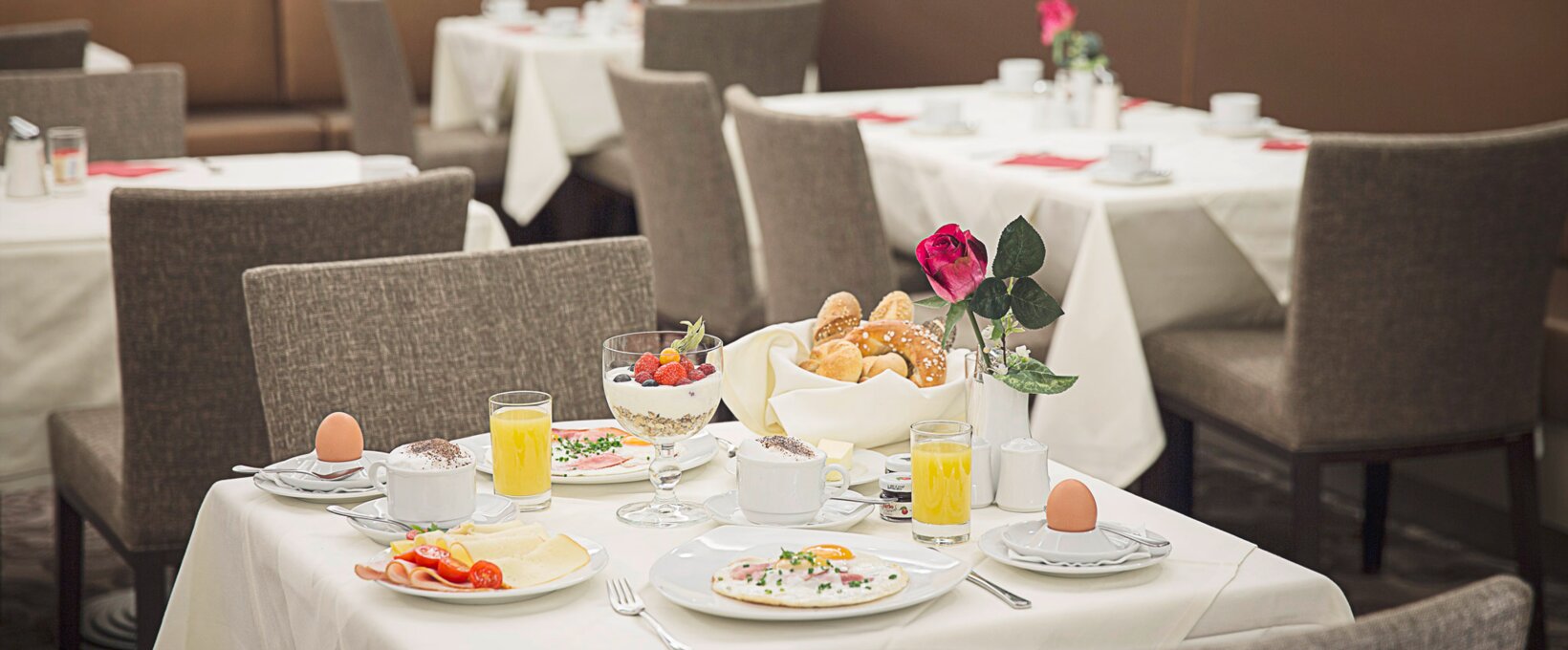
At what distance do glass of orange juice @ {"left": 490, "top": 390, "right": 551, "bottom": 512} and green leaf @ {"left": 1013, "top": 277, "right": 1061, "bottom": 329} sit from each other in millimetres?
387

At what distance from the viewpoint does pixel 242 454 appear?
213cm

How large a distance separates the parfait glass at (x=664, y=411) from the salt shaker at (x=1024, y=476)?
0.24 m

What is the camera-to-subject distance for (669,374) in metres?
1.41

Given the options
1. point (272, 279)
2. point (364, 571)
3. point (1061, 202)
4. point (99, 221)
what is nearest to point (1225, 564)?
point (364, 571)

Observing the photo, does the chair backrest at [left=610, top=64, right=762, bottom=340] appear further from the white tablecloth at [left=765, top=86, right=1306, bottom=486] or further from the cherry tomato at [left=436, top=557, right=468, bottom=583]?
the cherry tomato at [left=436, top=557, right=468, bottom=583]

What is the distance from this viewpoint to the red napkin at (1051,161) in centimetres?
299

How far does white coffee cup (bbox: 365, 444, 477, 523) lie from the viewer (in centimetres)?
Answer: 133

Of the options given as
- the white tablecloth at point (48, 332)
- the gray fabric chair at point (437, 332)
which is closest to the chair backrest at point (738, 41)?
the white tablecloth at point (48, 332)

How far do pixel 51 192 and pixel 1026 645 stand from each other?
2.24 m

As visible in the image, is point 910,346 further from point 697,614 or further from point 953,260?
point 697,614

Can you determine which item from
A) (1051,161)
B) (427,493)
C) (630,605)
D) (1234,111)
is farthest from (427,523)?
(1234,111)

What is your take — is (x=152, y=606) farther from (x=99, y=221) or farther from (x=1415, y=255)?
(x=1415, y=255)

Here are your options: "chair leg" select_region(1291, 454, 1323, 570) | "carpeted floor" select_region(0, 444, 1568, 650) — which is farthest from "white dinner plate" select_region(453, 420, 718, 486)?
"carpeted floor" select_region(0, 444, 1568, 650)

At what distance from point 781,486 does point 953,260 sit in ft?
0.73
